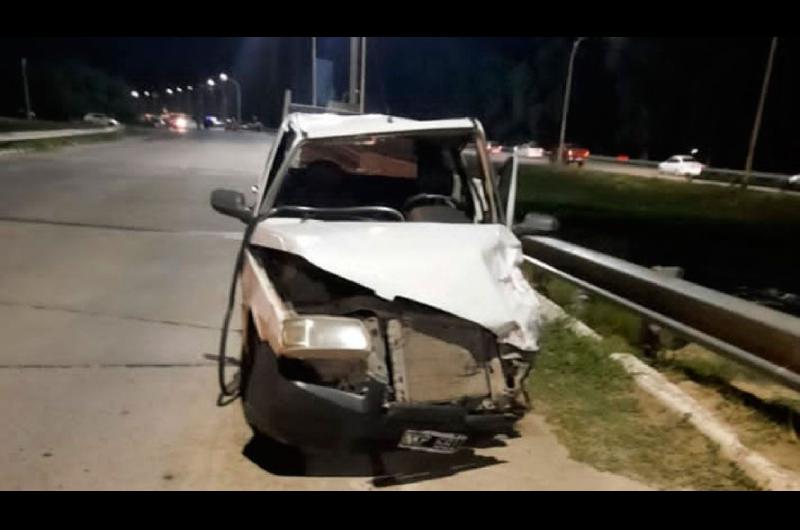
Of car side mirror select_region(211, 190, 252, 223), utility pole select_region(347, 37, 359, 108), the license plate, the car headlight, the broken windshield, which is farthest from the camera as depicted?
utility pole select_region(347, 37, 359, 108)

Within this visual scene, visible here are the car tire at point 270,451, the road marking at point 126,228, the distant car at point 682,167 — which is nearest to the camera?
the car tire at point 270,451

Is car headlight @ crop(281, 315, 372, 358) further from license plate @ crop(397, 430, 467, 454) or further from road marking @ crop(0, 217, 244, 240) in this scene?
road marking @ crop(0, 217, 244, 240)

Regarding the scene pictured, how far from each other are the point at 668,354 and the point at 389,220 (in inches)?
109

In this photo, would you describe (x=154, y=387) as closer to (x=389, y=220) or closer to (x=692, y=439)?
(x=389, y=220)

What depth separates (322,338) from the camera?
354cm

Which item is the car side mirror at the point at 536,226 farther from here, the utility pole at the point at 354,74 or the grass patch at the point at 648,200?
the utility pole at the point at 354,74

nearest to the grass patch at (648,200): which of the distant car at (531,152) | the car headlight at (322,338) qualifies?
the car headlight at (322,338)

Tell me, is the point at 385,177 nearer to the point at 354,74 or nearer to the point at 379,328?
the point at 379,328

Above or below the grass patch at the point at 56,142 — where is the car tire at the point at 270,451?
above

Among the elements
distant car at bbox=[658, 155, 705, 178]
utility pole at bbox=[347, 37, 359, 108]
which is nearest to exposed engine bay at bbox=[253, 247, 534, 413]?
utility pole at bbox=[347, 37, 359, 108]

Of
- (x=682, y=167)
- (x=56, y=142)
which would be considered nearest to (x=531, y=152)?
(x=682, y=167)

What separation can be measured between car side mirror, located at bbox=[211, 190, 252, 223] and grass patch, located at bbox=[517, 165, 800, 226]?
1056 cm

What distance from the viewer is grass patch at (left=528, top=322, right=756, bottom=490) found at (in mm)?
3906

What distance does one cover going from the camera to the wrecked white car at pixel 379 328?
141 inches
